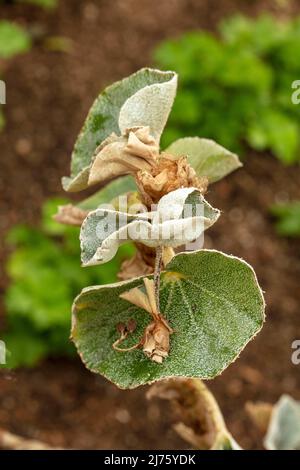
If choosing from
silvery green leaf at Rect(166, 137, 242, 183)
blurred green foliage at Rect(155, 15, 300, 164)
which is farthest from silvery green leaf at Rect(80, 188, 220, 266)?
blurred green foliage at Rect(155, 15, 300, 164)

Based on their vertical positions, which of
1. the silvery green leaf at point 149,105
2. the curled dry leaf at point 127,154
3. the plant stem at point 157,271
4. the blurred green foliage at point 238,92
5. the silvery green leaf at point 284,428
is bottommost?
the silvery green leaf at point 284,428

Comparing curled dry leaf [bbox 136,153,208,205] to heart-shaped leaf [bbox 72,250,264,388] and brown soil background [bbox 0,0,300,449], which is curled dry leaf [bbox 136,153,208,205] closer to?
heart-shaped leaf [bbox 72,250,264,388]

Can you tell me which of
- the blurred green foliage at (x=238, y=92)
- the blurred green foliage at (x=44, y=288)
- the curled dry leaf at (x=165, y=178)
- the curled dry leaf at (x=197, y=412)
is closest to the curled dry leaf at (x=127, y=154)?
the curled dry leaf at (x=165, y=178)

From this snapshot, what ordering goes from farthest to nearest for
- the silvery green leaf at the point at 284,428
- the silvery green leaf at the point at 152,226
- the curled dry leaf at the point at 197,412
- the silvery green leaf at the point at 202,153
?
1. the silvery green leaf at the point at 284,428
2. the curled dry leaf at the point at 197,412
3. the silvery green leaf at the point at 202,153
4. the silvery green leaf at the point at 152,226

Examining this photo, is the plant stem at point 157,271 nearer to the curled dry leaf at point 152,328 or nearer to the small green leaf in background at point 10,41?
the curled dry leaf at point 152,328

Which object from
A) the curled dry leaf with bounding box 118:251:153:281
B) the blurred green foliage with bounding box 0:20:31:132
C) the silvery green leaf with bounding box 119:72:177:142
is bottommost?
the blurred green foliage with bounding box 0:20:31:132
